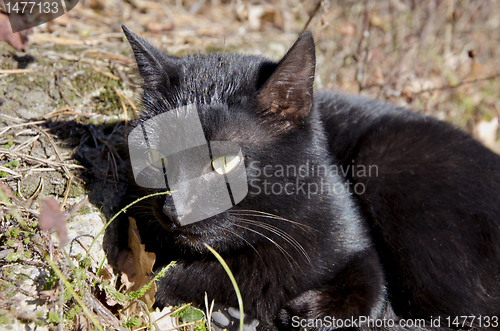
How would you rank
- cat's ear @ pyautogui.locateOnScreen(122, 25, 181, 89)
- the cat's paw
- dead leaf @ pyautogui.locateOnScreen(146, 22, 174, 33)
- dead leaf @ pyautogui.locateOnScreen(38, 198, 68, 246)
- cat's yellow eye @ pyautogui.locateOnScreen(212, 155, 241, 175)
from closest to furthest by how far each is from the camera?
dead leaf @ pyautogui.locateOnScreen(38, 198, 68, 246)
cat's yellow eye @ pyautogui.locateOnScreen(212, 155, 241, 175)
cat's ear @ pyautogui.locateOnScreen(122, 25, 181, 89)
the cat's paw
dead leaf @ pyautogui.locateOnScreen(146, 22, 174, 33)

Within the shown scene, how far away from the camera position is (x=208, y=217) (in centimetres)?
169

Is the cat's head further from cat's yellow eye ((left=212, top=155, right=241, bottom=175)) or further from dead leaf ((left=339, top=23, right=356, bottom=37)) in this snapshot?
dead leaf ((left=339, top=23, right=356, bottom=37))

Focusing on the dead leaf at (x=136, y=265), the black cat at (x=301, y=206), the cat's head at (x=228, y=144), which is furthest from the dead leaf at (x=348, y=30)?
the dead leaf at (x=136, y=265)

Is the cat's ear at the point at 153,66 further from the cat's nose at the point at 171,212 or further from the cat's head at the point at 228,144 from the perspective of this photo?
the cat's nose at the point at 171,212

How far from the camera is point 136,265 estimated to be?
6.43 feet

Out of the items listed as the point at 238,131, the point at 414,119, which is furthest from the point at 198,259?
the point at 414,119

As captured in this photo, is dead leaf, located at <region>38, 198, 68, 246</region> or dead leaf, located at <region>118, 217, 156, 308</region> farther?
dead leaf, located at <region>118, 217, 156, 308</region>

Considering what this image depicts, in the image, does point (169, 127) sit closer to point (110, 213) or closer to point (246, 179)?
point (246, 179)

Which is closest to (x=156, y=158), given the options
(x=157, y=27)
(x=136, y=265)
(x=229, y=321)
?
(x=136, y=265)

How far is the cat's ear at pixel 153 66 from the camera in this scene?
5.89ft

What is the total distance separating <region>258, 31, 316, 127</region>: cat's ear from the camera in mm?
1606

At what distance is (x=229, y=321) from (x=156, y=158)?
905 mm

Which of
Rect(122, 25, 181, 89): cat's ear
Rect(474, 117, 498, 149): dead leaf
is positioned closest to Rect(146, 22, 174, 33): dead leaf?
Rect(122, 25, 181, 89): cat's ear

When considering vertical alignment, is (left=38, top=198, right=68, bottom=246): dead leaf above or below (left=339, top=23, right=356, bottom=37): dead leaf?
below
